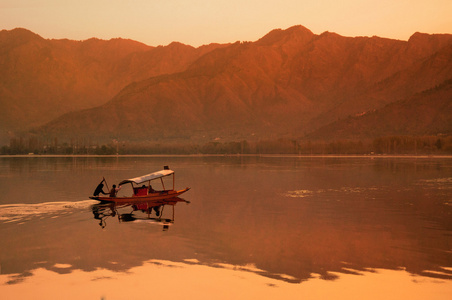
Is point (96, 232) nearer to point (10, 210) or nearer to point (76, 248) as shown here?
point (76, 248)

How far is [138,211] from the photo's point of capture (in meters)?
55.8

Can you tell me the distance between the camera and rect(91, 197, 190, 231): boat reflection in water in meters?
48.9

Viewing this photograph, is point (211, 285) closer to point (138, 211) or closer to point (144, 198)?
point (138, 211)

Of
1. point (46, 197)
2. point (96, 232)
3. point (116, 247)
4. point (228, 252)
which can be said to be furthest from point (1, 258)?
point (46, 197)

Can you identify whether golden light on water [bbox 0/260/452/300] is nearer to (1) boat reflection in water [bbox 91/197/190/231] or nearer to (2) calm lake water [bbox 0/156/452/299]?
(2) calm lake water [bbox 0/156/452/299]

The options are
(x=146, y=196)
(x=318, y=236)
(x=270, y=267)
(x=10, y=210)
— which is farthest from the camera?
(x=146, y=196)

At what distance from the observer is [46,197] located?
67.2 m

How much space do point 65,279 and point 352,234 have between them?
22.5m

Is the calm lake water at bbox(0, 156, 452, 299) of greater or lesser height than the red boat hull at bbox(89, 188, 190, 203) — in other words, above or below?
below

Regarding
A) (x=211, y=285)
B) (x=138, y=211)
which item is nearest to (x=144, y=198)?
(x=138, y=211)

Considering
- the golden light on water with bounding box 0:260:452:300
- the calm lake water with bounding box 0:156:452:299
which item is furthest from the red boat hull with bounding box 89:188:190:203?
the golden light on water with bounding box 0:260:452:300

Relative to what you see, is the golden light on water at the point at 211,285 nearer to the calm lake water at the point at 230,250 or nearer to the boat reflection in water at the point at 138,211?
the calm lake water at the point at 230,250

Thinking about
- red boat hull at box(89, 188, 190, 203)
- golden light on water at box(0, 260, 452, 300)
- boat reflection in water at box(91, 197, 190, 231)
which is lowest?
golden light on water at box(0, 260, 452, 300)

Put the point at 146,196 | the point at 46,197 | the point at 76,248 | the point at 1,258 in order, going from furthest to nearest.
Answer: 1. the point at 46,197
2. the point at 146,196
3. the point at 76,248
4. the point at 1,258
